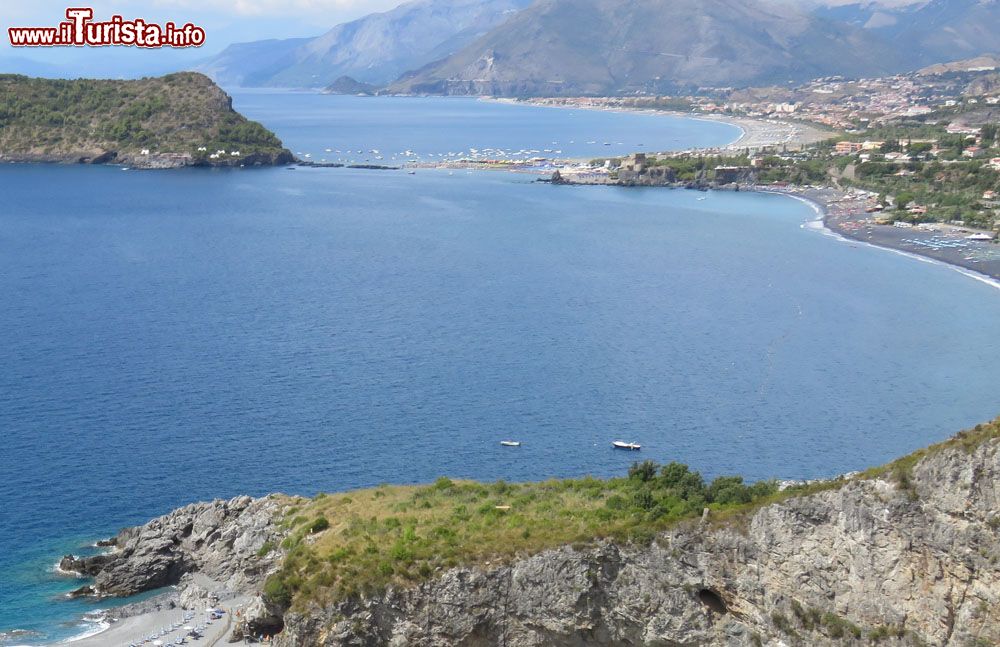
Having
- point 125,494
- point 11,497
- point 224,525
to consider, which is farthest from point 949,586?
point 11,497

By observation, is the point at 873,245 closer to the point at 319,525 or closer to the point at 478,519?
the point at 319,525

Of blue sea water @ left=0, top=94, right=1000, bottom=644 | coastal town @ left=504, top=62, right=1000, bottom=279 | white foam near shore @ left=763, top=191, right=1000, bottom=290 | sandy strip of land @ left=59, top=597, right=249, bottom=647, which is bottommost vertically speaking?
sandy strip of land @ left=59, top=597, right=249, bottom=647

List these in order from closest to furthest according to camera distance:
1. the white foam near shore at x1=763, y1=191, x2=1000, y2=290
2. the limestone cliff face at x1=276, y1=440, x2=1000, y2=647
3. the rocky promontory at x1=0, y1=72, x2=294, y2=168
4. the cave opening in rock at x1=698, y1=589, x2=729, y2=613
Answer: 1. the limestone cliff face at x1=276, y1=440, x2=1000, y2=647
2. the cave opening in rock at x1=698, y1=589, x2=729, y2=613
3. the white foam near shore at x1=763, y1=191, x2=1000, y2=290
4. the rocky promontory at x1=0, y1=72, x2=294, y2=168

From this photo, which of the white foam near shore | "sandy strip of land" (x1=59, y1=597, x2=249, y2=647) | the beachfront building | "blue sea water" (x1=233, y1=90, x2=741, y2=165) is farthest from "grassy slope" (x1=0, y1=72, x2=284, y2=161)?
"sandy strip of land" (x1=59, y1=597, x2=249, y2=647)

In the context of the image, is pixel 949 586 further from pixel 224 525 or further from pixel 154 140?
pixel 154 140

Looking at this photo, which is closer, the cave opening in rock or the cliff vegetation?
the cave opening in rock

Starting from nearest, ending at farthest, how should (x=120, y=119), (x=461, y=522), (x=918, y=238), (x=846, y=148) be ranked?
1. (x=461, y=522)
2. (x=918, y=238)
3. (x=846, y=148)
4. (x=120, y=119)

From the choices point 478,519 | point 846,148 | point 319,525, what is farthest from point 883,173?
point 478,519

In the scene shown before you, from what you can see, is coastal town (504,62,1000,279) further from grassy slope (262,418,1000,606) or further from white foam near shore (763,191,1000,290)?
grassy slope (262,418,1000,606)
